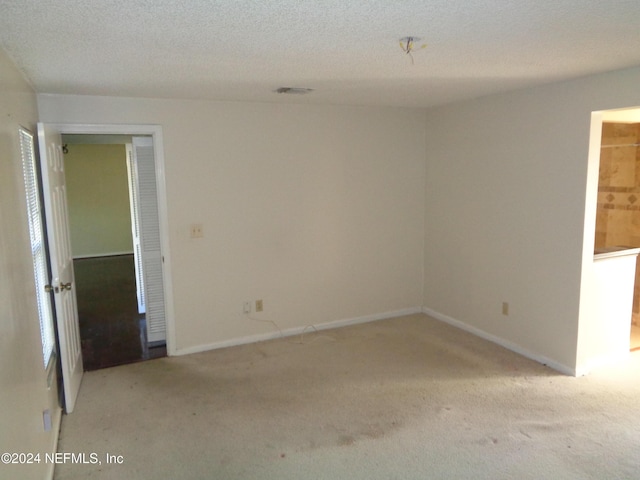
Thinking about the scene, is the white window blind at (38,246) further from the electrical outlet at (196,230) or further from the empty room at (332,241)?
the electrical outlet at (196,230)

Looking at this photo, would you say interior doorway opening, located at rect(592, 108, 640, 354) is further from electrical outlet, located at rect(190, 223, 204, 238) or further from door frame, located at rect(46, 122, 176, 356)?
door frame, located at rect(46, 122, 176, 356)

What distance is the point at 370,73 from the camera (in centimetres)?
290

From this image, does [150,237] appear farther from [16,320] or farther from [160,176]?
[16,320]

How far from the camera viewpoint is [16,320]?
6.09 feet

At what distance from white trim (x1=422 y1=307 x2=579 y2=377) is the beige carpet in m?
0.09

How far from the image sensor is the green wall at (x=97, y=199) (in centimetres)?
860

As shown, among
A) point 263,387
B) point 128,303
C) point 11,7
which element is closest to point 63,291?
point 263,387

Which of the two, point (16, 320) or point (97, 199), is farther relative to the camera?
point (97, 199)

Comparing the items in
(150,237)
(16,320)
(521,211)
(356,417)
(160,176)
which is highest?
(160,176)

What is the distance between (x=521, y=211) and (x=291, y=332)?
2361 mm

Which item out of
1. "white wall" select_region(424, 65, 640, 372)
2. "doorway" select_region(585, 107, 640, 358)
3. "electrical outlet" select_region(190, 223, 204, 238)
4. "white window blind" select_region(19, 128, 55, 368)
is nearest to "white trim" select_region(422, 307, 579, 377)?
"white wall" select_region(424, 65, 640, 372)

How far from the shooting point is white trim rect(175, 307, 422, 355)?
13.4ft

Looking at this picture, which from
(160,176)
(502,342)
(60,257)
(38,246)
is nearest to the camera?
(38,246)

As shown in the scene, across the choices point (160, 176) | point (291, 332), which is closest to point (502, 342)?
point (291, 332)
